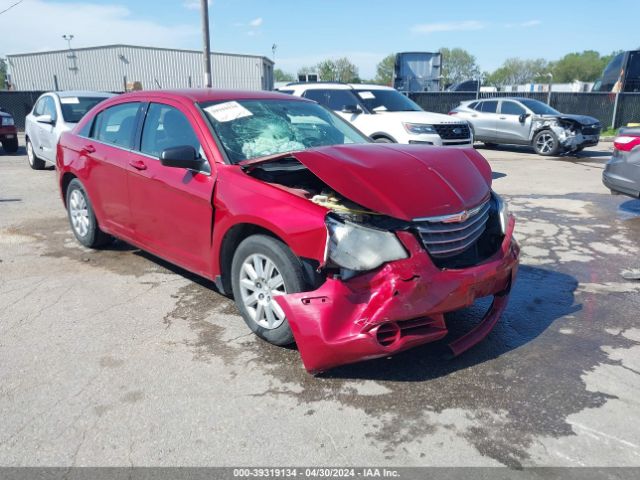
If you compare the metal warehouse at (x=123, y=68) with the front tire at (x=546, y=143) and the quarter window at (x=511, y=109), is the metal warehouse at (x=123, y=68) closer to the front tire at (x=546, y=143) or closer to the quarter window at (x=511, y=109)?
the quarter window at (x=511, y=109)

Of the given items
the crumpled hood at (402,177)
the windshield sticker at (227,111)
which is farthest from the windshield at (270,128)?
the crumpled hood at (402,177)

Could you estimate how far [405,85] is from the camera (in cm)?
2589

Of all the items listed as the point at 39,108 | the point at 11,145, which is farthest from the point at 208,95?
the point at 11,145

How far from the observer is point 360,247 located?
2.99 metres

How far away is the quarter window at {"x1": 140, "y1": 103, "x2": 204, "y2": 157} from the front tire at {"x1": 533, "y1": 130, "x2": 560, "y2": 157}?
42.3 ft

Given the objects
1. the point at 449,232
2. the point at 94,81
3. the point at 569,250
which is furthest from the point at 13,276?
the point at 94,81

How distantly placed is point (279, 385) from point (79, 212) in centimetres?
377

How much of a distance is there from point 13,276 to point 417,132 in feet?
23.6

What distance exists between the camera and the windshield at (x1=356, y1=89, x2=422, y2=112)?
35.8ft

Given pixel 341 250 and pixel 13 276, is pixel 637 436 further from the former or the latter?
pixel 13 276

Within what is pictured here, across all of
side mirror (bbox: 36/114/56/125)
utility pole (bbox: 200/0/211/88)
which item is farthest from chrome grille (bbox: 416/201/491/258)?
utility pole (bbox: 200/0/211/88)

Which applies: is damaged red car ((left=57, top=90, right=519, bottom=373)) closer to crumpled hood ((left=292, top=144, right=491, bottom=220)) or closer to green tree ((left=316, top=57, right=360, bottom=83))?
crumpled hood ((left=292, top=144, right=491, bottom=220))

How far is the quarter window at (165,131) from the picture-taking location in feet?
13.7

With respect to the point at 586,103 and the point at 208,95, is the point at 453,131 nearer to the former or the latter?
the point at 208,95
